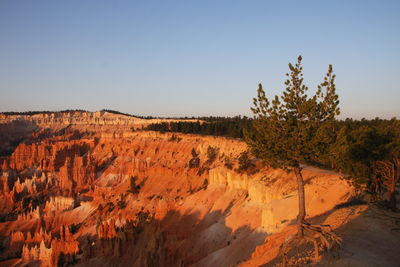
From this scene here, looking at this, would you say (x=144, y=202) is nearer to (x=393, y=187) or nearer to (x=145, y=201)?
(x=145, y=201)

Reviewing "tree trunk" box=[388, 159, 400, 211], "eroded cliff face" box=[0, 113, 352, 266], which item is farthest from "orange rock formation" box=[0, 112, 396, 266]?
"tree trunk" box=[388, 159, 400, 211]

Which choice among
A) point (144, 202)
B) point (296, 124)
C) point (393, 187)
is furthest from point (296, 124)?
point (144, 202)

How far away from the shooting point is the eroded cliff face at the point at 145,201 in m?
21.0

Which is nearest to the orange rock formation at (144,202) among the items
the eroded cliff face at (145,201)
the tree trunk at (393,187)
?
the eroded cliff face at (145,201)

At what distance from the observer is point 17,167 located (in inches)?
2447

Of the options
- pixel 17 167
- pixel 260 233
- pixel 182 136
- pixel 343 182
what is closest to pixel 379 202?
pixel 343 182

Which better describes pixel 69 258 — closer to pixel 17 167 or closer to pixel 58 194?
pixel 58 194

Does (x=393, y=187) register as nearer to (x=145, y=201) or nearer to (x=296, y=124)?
(x=296, y=124)

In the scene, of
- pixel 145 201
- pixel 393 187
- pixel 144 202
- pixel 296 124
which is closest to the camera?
pixel 296 124

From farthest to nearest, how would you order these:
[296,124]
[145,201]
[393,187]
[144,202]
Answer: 1. [145,201]
2. [144,202]
3. [393,187]
4. [296,124]

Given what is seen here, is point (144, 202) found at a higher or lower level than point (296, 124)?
lower

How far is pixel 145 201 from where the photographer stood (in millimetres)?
39531

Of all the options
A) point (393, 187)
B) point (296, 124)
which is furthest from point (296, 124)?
point (393, 187)

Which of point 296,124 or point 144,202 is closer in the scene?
point 296,124
